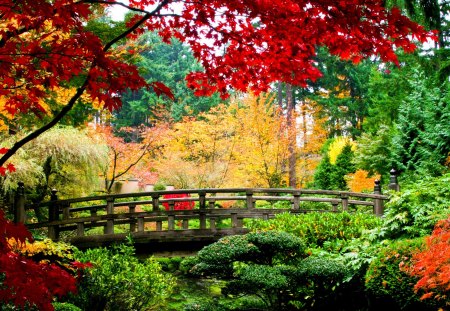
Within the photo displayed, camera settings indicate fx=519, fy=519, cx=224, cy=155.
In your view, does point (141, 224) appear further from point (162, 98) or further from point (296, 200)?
point (162, 98)

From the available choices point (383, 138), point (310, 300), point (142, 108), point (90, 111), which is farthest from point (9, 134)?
point (142, 108)

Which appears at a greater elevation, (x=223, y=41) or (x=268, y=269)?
(x=223, y=41)

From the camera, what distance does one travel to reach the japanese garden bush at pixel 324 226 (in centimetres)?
985

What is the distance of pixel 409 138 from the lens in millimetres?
16781

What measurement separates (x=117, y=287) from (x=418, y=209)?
4739mm

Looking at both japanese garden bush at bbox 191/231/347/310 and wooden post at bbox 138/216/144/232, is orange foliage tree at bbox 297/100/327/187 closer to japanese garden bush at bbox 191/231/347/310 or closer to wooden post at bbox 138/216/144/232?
wooden post at bbox 138/216/144/232

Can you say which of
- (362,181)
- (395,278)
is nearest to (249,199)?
(395,278)

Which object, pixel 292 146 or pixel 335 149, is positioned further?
pixel 335 149

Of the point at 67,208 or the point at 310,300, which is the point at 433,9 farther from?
the point at 67,208

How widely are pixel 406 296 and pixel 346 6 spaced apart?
4007 mm

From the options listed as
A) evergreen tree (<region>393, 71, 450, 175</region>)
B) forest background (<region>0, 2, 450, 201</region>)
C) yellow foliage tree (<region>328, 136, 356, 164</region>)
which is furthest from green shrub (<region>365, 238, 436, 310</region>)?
yellow foliage tree (<region>328, 136, 356, 164</region>)

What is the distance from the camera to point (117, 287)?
25.8 ft

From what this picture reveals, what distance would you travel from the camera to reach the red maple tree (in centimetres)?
430

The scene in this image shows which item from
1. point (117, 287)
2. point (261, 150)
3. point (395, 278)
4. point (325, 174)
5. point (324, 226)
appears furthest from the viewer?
point (325, 174)
